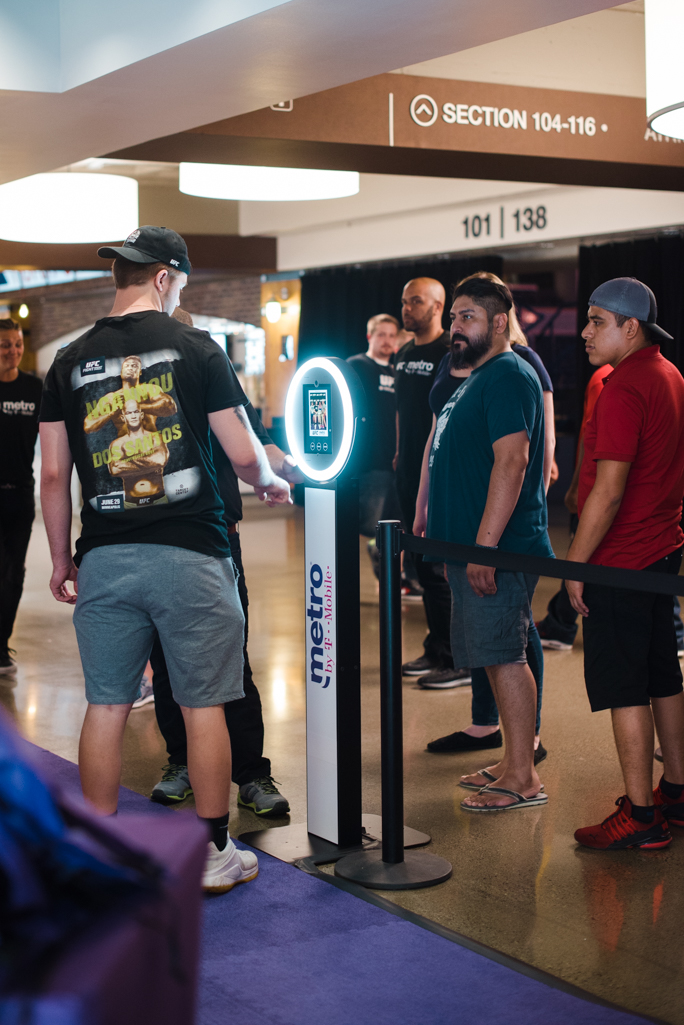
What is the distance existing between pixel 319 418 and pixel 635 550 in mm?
918

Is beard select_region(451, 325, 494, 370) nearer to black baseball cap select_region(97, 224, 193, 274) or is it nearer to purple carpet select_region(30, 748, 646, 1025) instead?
black baseball cap select_region(97, 224, 193, 274)

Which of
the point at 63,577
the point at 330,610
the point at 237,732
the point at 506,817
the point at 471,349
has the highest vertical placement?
the point at 471,349

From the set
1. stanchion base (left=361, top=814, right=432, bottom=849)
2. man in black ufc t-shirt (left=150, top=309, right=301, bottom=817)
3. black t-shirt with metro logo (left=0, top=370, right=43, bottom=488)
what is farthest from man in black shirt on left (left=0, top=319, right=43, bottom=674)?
stanchion base (left=361, top=814, right=432, bottom=849)

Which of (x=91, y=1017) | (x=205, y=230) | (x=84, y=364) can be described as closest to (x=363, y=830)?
(x=84, y=364)

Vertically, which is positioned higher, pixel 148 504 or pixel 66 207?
pixel 66 207

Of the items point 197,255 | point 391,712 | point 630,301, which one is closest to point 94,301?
point 197,255

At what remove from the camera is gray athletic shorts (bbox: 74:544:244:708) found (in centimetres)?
243

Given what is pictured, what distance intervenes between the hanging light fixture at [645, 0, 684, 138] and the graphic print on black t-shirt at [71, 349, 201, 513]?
1.86m

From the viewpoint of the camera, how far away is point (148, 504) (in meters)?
2.42

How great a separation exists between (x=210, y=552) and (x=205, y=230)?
10603 millimetres

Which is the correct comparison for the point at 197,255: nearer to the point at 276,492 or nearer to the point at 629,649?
the point at 276,492

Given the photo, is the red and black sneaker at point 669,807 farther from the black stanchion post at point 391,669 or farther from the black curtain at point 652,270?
the black curtain at point 652,270

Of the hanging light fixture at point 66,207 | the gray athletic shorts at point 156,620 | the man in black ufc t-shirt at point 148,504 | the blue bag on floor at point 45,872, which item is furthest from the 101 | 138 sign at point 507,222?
the blue bag on floor at point 45,872

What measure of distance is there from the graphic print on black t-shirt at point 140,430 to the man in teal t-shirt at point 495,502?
1039mm
